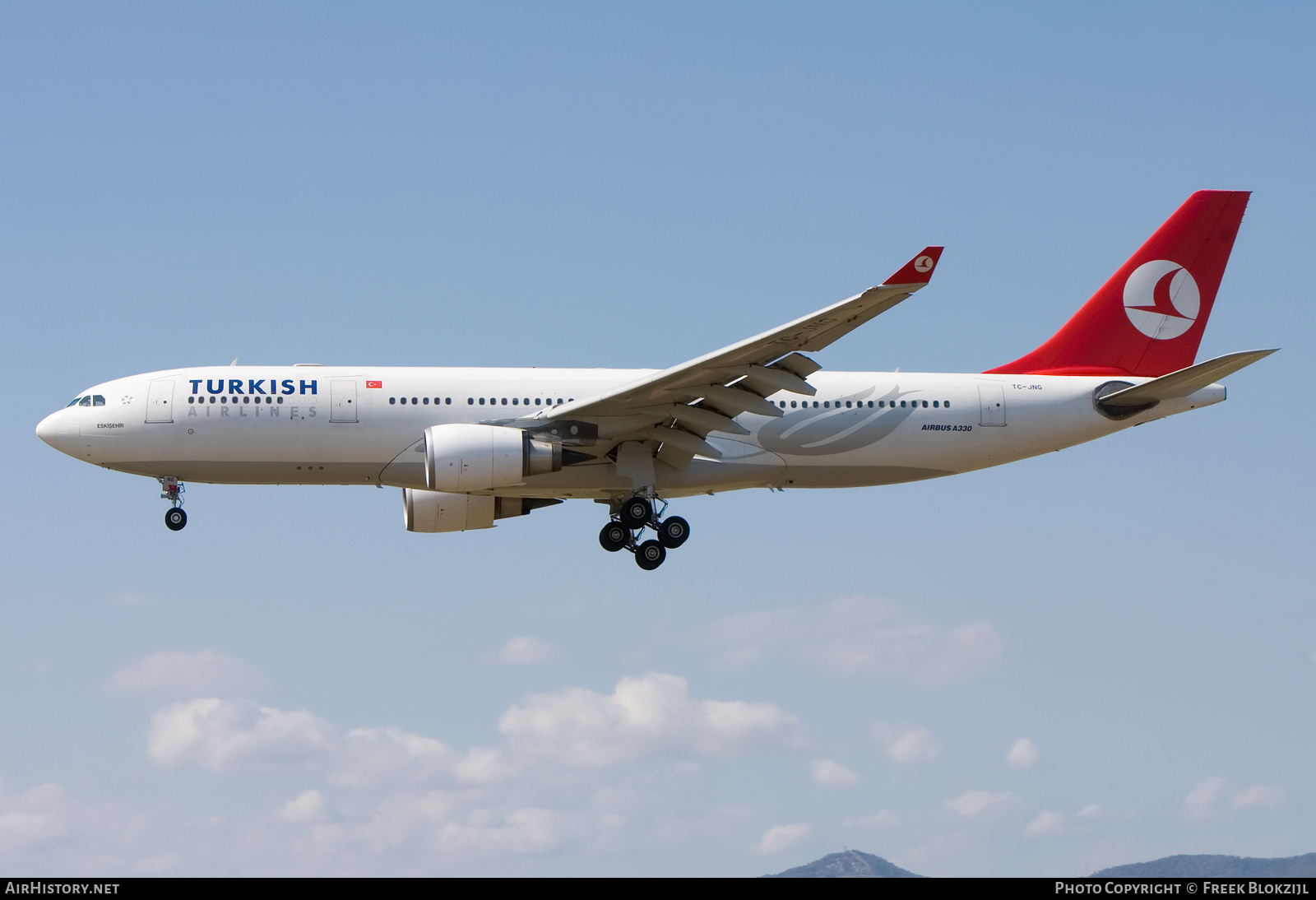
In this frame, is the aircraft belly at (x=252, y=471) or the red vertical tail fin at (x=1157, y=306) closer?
the aircraft belly at (x=252, y=471)

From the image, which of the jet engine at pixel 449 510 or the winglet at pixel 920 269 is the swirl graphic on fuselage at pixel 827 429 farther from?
the winglet at pixel 920 269

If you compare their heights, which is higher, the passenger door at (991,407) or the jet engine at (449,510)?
the passenger door at (991,407)

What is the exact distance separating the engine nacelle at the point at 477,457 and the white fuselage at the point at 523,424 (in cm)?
65

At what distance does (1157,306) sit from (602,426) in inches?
576

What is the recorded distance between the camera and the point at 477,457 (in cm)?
2978

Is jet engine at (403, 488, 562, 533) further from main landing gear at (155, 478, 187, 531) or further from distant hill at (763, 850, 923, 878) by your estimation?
distant hill at (763, 850, 923, 878)

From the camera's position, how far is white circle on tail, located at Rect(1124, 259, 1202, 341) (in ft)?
118

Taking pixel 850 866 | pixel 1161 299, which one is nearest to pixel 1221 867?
pixel 850 866

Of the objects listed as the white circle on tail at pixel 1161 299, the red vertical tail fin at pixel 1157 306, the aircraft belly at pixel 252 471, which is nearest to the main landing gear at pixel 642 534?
the aircraft belly at pixel 252 471

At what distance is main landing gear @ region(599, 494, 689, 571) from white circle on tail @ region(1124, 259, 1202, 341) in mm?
12632

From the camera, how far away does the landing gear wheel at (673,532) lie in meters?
32.2

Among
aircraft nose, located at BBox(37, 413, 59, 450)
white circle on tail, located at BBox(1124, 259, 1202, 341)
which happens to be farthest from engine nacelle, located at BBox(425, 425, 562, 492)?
white circle on tail, located at BBox(1124, 259, 1202, 341)

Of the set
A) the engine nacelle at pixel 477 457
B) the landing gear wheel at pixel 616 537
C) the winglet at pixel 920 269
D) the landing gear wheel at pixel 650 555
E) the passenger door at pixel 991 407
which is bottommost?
the landing gear wheel at pixel 650 555

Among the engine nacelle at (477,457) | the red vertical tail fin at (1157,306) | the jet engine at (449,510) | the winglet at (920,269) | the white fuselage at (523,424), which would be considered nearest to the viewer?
the winglet at (920,269)
